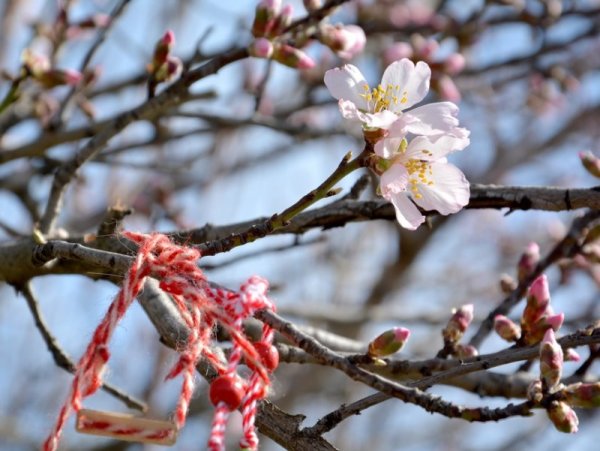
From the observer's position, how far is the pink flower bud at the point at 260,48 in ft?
6.49

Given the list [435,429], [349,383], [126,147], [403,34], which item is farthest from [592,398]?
[435,429]

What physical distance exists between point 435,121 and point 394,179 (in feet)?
0.39

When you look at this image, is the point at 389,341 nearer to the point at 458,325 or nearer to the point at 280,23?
the point at 458,325

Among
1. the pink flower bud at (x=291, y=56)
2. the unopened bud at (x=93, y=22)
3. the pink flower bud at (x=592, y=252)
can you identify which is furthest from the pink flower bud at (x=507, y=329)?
the unopened bud at (x=93, y=22)

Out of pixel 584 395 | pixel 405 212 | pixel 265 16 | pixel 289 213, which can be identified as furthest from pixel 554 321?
pixel 265 16

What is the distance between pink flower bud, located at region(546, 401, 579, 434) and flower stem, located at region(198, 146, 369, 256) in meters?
0.51

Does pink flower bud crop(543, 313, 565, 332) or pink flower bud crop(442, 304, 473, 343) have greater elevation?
pink flower bud crop(442, 304, 473, 343)

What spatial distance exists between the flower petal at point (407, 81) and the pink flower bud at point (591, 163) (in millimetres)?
553

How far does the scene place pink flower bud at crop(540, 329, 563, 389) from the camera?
4.19 feet

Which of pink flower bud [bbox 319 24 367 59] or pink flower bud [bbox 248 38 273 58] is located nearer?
pink flower bud [bbox 248 38 273 58]

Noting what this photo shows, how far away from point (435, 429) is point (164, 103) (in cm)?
673

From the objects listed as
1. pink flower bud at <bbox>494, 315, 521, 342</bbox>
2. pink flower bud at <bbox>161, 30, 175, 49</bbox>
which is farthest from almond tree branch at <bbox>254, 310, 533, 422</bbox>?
pink flower bud at <bbox>161, 30, 175, 49</bbox>

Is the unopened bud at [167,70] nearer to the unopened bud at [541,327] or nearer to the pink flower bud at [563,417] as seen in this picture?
the unopened bud at [541,327]

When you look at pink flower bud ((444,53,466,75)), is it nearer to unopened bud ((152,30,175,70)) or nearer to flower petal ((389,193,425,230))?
unopened bud ((152,30,175,70))
